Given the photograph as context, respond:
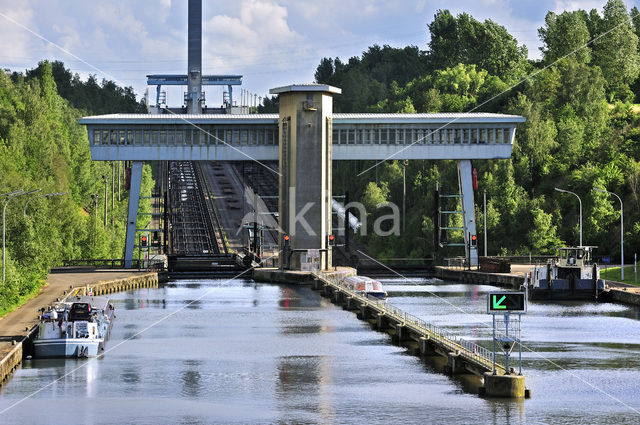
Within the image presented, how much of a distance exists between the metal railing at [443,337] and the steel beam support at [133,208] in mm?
34938

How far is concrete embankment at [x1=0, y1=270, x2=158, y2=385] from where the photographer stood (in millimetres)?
59594

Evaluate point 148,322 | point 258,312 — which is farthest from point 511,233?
point 148,322

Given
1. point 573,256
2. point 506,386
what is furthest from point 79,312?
point 573,256

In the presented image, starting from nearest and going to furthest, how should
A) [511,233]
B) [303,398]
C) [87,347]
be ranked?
1. [303,398]
2. [87,347]
3. [511,233]

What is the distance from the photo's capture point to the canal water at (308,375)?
50.3 meters

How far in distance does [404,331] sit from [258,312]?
21.8 meters

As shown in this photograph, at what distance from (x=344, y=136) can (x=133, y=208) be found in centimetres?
2442

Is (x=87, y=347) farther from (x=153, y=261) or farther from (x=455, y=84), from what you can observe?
(x=455, y=84)

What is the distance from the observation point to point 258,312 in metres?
93.9

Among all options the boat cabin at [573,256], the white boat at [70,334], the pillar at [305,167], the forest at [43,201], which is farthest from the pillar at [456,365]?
the pillar at [305,167]

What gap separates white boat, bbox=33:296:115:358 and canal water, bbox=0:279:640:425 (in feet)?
3.55

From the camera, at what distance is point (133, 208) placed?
420ft

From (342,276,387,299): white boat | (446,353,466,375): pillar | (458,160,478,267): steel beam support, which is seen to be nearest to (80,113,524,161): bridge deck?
(458,160,478,267): steel beam support

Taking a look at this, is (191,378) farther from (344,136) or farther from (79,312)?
(344,136)
